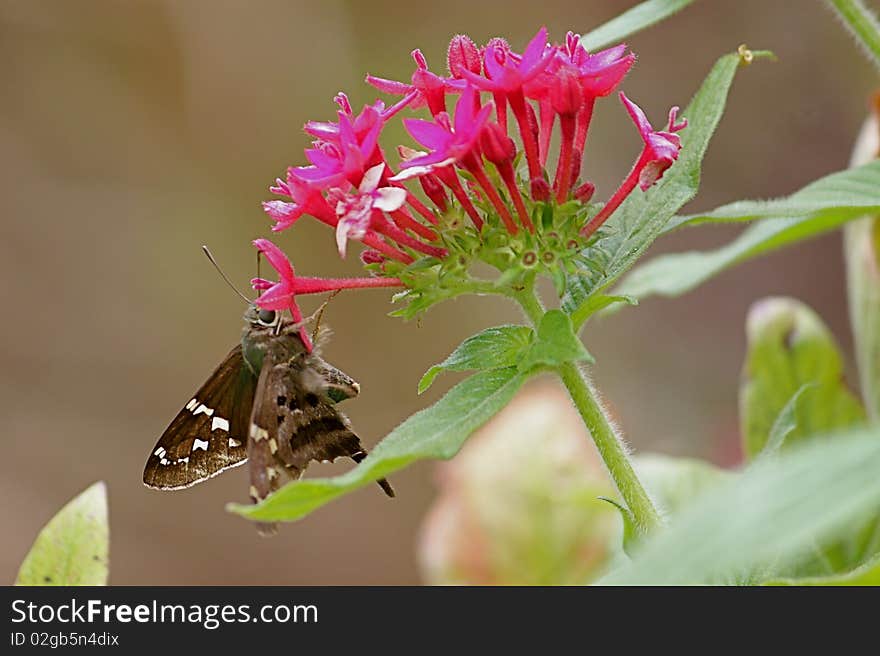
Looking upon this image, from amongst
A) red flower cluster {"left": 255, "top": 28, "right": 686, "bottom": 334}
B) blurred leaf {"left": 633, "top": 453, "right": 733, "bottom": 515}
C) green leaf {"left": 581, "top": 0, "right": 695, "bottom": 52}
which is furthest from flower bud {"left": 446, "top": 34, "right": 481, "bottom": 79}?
blurred leaf {"left": 633, "top": 453, "right": 733, "bottom": 515}

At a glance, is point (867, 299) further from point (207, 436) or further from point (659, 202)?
point (207, 436)

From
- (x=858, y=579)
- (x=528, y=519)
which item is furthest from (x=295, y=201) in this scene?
(x=528, y=519)

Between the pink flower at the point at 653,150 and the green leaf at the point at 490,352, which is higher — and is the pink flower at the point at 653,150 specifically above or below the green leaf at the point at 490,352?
above

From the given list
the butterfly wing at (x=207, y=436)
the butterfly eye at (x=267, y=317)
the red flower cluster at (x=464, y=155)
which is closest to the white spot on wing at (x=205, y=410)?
the butterfly wing at (x=207, y=436)

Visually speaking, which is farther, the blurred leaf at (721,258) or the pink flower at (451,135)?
the blurred leaf at (721,258)

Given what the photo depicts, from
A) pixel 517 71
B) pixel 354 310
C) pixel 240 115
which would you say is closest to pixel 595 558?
pixel 517 71

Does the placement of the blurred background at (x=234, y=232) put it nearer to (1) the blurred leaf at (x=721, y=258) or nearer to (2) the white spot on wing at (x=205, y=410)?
(1) the blurred leaf at (x=721, y=258)

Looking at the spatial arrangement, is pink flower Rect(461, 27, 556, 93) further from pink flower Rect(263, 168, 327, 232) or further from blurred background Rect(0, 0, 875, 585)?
blurred background Rect(0, 0, 875, 585)
